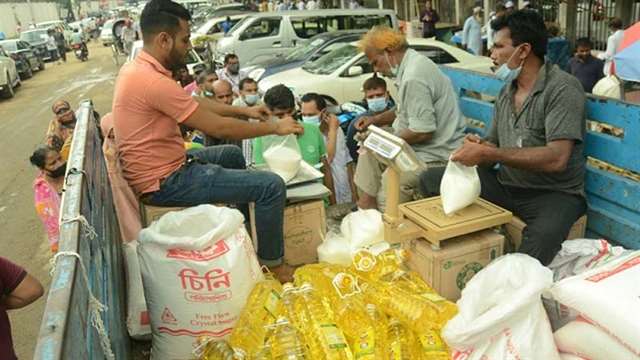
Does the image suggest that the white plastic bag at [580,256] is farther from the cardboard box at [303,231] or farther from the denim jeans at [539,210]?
the cardboard box at [303,231]

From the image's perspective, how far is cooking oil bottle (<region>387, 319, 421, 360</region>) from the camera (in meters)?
2.38

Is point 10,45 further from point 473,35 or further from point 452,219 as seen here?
point 452,219

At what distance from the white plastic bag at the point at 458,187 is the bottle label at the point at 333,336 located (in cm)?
91

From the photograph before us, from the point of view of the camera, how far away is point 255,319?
256 centimetres

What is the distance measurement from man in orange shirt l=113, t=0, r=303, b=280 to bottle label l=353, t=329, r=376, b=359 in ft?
3.21

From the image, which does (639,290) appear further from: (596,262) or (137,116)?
(137,116)

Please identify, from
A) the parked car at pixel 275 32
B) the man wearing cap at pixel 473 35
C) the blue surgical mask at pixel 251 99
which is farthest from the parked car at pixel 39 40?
the blue surgical mask at pixel 251 99

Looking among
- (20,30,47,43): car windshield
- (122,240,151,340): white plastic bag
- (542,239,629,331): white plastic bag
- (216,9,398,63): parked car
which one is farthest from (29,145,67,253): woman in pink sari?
(20,30,47,43): car windshield

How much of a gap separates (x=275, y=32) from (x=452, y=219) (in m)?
12.5

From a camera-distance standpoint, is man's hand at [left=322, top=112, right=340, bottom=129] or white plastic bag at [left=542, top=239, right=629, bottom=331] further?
man's hand at [left=322, top=112, right=340, bottom=129]

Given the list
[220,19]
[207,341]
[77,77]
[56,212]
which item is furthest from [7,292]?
[77,77]

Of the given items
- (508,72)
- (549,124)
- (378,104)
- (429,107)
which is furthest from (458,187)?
(378,104)

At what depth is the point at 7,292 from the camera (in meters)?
2.24

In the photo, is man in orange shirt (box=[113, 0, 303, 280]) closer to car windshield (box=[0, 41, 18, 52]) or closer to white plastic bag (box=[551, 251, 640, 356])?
white plastic bag (box=[551, 251, 640, 356])
